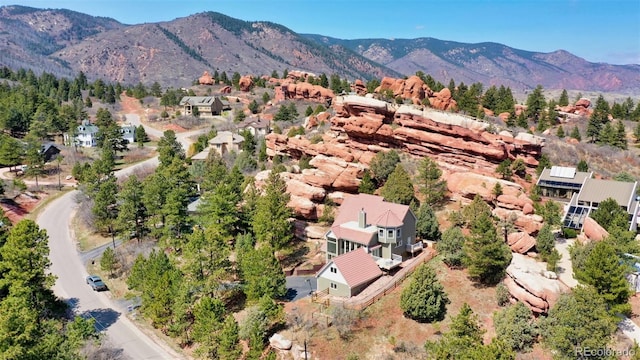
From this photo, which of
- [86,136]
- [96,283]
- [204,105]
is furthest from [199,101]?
[96,283]

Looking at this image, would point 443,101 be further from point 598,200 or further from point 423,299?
point 423,299

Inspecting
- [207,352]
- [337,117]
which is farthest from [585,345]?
[337,117]

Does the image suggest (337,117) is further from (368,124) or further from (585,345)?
(585,345)

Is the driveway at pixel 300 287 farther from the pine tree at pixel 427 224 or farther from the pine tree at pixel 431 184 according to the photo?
the pine tree at pixel 431 184

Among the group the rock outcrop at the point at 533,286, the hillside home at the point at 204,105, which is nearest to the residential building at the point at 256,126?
the hillside home at the point at 204,105

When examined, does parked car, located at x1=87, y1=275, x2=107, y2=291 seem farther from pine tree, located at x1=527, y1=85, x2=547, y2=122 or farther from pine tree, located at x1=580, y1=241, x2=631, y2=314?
pine tree, located at x1=527, y1=85, x2=547, y2=122

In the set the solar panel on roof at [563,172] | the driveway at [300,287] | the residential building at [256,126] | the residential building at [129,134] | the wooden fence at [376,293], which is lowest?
the residential building at [129,134]
